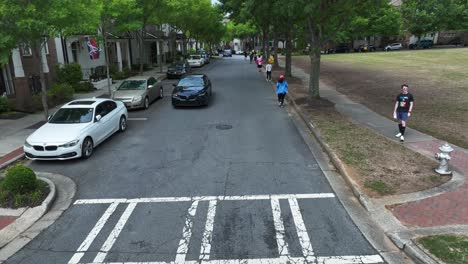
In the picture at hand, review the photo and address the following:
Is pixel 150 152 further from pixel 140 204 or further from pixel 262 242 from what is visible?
pixel 262 242

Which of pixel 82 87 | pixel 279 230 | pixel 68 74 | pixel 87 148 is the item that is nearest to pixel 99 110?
pixel 87 148

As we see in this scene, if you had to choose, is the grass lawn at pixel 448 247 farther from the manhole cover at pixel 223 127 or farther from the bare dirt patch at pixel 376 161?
the manhole cover at pixel 223 127

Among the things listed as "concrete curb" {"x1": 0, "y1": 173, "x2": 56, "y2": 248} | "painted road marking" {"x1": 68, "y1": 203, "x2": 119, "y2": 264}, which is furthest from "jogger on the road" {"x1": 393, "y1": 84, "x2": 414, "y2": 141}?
"concrete curb" {"x1": 0, "y1": 173, "x2": 56, "y2": 248}

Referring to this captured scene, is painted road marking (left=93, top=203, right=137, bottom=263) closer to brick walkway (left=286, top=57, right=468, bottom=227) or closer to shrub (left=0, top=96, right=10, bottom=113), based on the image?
brick walkway (left=286, top=57, right=468, bottom=227)

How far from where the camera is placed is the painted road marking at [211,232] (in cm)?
569

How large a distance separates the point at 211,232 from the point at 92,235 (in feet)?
6.98

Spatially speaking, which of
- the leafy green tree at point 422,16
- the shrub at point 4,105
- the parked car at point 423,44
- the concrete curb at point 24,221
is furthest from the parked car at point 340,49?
the concrete curb at point 24,221

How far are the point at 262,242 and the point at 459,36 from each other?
7538cm

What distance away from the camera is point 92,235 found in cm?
658

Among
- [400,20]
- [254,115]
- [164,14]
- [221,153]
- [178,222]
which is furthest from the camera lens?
[400,20]

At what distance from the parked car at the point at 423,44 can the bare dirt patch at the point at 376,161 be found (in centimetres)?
6134

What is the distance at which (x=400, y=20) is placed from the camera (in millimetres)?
64250

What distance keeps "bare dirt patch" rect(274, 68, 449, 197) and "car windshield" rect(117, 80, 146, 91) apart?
9.42m

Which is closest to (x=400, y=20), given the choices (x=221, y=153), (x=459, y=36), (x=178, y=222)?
(x=459, y=36)
